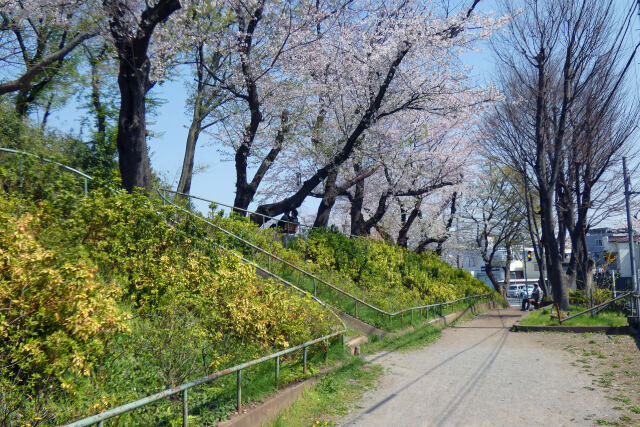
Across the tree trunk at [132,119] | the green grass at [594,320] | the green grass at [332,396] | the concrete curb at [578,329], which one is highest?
the tree trunk at [132,119]

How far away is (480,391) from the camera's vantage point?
8.28 metres

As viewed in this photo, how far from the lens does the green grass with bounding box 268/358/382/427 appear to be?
21.7 feet

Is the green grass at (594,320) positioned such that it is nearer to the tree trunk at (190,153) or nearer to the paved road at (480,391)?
the paved road at (480,391)

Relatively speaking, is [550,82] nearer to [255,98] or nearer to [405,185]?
[405,185]

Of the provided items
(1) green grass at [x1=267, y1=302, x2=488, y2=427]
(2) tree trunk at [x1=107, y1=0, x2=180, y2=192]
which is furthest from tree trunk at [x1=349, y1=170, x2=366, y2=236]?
(2) tree trunk at [x1=107, y1=0, x2=180, y2=192]

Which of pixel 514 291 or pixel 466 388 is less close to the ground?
pixel 514 291

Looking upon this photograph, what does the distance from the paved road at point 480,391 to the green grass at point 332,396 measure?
241mm

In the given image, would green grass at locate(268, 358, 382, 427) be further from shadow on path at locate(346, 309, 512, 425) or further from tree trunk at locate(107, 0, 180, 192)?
tree trunk at locate(107, 0, 180, 192)

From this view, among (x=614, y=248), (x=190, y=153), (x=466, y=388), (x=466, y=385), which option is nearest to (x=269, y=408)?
(x=466, y=388)

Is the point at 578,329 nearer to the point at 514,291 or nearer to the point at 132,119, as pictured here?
the point at 132,119

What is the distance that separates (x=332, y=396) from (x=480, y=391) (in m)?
2.47

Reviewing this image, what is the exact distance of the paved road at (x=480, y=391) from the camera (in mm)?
6879

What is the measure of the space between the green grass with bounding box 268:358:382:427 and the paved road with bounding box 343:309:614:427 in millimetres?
241

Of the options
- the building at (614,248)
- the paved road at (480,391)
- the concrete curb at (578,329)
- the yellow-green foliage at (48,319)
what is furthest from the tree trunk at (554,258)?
the building at (614,248)
